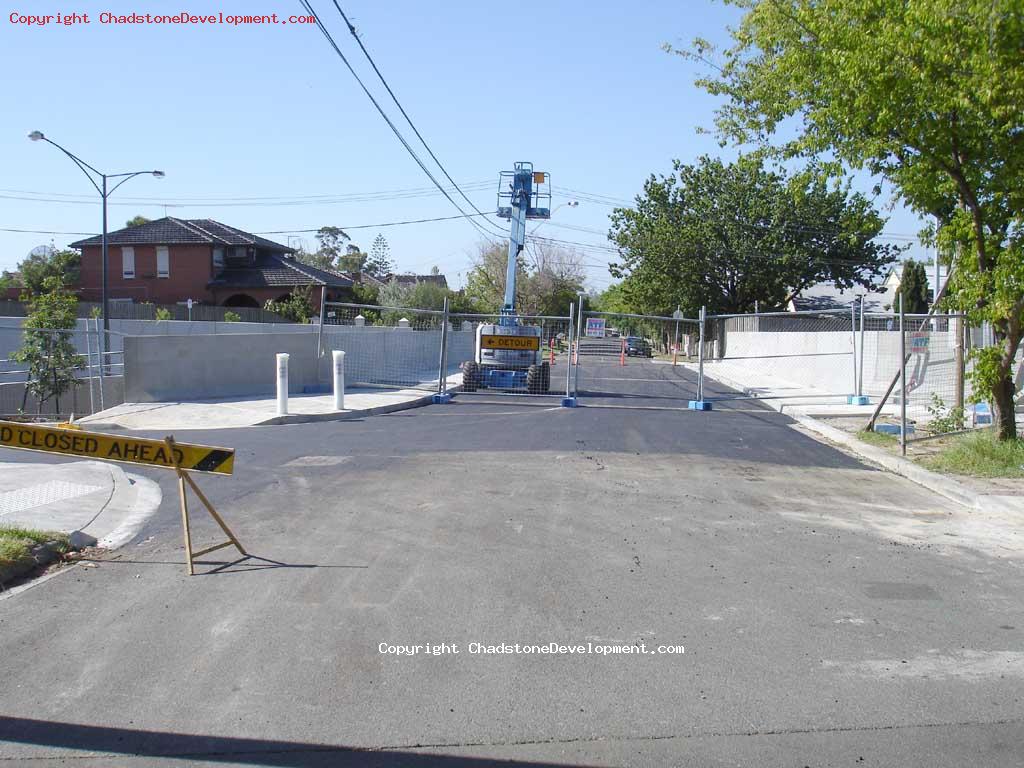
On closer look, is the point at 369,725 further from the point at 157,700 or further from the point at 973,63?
the point at 973,63

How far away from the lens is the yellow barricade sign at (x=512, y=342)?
75.5 feet

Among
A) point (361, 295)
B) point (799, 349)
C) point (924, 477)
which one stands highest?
point (361, 295)

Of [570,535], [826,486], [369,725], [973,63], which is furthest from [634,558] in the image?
[973,63]

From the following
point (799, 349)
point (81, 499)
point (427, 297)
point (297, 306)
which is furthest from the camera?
point (427, 297)

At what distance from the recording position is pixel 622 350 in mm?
37938

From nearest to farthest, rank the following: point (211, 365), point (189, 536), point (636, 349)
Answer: point (189, 536) < point (211, 365) < point (636, 349)

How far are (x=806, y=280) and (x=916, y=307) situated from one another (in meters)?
12.8

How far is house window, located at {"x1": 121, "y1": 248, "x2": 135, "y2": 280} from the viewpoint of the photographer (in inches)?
2090

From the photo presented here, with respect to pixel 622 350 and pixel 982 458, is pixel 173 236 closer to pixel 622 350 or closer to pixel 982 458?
pixel 622 350

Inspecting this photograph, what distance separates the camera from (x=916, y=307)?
1634 inches

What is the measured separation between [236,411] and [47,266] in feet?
144

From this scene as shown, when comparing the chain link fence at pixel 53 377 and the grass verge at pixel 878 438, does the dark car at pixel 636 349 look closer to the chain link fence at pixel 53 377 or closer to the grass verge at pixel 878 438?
the chain link fence at pixel 53 377

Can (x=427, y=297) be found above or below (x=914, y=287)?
below
